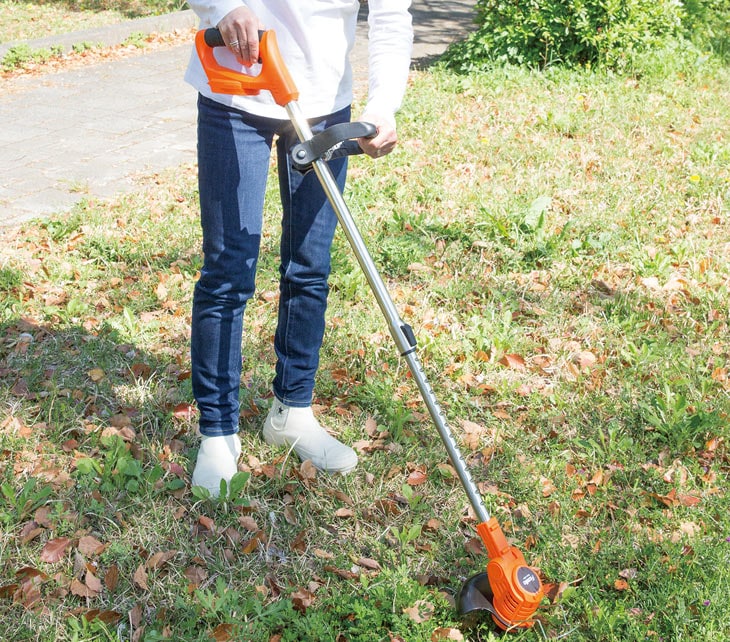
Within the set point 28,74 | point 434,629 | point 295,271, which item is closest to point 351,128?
point 295,271

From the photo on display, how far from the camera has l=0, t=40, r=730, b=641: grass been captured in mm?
2289

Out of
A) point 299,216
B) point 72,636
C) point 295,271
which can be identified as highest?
point 299,216

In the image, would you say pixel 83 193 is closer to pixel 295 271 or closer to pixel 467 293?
pixel 467 293

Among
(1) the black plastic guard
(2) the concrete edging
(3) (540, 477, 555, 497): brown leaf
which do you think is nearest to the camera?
(1) the black plastic guard

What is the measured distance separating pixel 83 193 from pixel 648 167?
144 inches

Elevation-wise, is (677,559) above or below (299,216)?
below

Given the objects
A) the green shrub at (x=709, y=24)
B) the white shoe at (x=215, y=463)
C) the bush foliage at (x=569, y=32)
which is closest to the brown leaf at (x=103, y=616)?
the white shoe at (x=215, y=463)

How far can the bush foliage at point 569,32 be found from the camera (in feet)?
24.4

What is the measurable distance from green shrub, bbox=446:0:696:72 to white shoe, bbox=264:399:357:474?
5767mm

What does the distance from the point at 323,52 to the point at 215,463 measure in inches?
52.4

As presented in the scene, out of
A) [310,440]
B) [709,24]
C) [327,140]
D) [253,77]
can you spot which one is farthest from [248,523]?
[709,24]

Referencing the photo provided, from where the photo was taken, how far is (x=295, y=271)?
261 centimetres

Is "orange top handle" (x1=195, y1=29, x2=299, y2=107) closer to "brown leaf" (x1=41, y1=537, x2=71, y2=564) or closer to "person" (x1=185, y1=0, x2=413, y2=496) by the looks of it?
"person" (x1=185, y1=0, x2=413, y2=496)

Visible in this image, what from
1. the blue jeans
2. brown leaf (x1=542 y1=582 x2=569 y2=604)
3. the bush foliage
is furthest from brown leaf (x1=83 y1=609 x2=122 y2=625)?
the bush foliage
